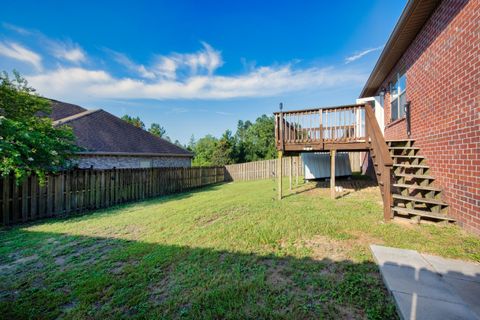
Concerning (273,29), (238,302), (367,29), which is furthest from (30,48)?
(367,29)

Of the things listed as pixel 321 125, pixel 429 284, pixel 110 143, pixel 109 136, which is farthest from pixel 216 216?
pixel 109 136

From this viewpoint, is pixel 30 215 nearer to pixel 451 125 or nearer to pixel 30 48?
pixel 30 48

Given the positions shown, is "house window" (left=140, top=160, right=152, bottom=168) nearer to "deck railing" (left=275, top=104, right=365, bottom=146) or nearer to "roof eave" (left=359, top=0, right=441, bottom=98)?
"deck railing" (left=275, top=104, right=365, bottom=146)

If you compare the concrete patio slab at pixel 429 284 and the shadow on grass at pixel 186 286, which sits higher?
the concrete patio slab at pixel 429 284

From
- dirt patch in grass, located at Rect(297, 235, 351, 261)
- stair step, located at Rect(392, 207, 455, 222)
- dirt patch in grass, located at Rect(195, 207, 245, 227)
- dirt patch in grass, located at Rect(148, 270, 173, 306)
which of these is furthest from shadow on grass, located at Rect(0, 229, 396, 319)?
stair step, located at Rect(392, 207, 455, 222)

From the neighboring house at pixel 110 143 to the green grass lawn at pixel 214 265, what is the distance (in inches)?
235

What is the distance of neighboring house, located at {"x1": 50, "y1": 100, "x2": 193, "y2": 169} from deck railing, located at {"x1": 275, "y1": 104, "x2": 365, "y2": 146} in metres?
8.78

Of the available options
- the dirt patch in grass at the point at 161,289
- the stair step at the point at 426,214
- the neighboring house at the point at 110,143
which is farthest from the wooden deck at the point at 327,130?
the neighboring house at the point at 110,143

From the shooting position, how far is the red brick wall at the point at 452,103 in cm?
344

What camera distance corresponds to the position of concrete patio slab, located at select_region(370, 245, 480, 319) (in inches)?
69.7

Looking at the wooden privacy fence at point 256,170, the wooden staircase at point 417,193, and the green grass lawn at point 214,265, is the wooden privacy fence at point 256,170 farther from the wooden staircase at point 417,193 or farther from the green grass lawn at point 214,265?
the green grass lawn at point 214,265

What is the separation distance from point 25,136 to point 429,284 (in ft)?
29.0

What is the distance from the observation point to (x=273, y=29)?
1152 cm

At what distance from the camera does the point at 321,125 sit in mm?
6816
